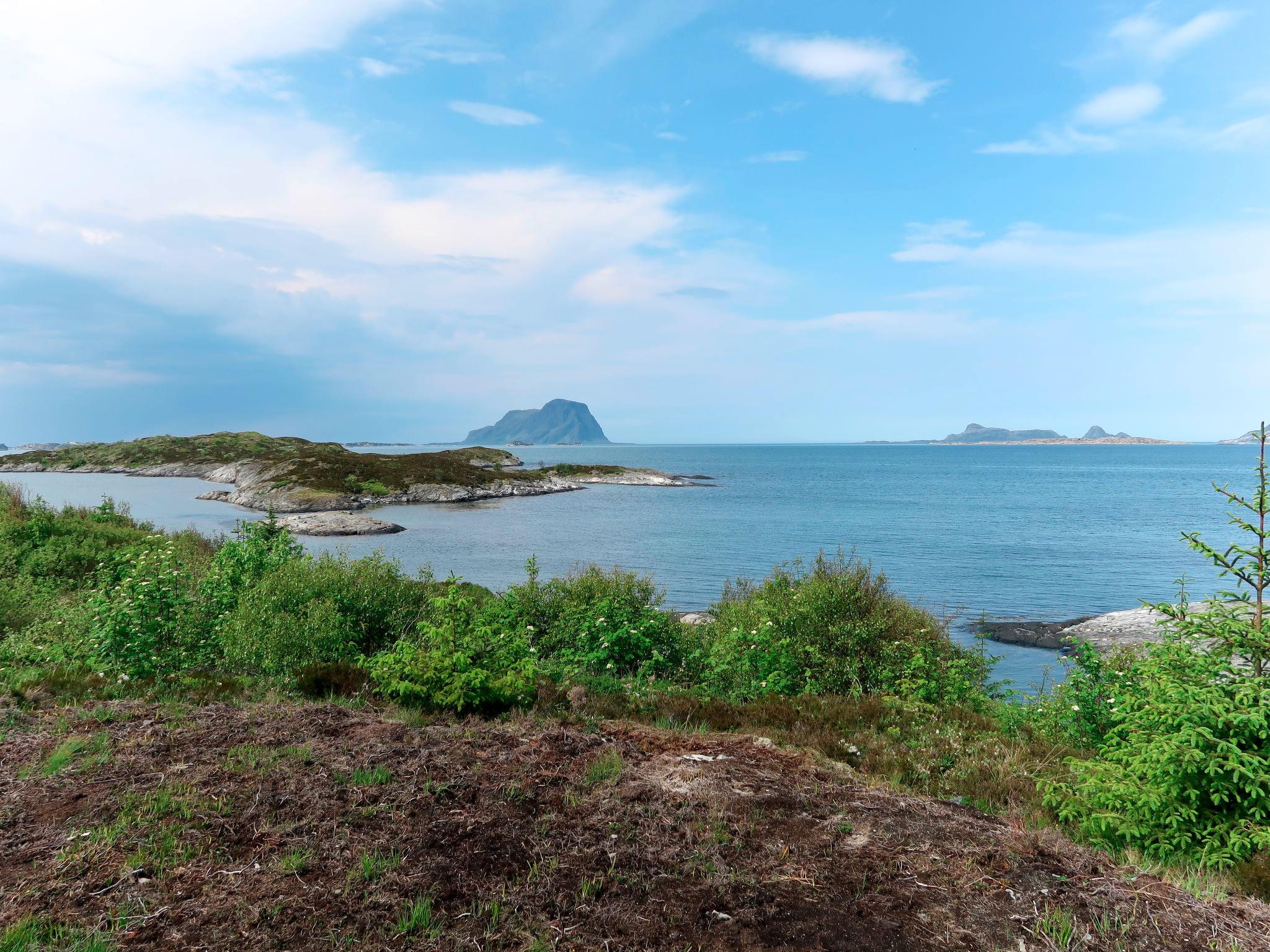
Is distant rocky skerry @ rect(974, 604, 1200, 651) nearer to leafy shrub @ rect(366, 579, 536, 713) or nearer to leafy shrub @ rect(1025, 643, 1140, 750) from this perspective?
leafy shrub @ rect(1025, 643, 1140, 750)

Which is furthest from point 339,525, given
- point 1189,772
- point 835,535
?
point 1189,772

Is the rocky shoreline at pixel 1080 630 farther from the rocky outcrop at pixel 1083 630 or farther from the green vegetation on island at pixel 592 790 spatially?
the green vegetation on island at pixel 592 790

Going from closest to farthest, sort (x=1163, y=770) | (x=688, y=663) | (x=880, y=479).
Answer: (x=1163, y=770), (x=688, y=663), (x=880, y=479)

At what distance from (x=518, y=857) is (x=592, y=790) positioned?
1.31m

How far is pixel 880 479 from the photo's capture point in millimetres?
133625

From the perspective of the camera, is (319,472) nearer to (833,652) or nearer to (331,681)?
(331,681)

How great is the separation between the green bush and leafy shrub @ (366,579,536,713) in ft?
12.5

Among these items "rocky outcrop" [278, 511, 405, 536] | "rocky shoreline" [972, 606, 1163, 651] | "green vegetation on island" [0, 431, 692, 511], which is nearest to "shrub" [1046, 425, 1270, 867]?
"rocky shoreline" [972, 606, 1163, 651]

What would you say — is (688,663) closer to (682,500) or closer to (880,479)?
(682,500)

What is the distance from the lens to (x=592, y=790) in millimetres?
6543

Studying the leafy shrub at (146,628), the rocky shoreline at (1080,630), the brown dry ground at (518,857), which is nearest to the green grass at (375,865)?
the brown dry ground at (518,857)

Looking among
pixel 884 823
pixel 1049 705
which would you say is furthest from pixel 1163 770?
pixel 1049 705

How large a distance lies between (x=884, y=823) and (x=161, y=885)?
221 inches

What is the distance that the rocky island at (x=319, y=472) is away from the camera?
2677 inches
